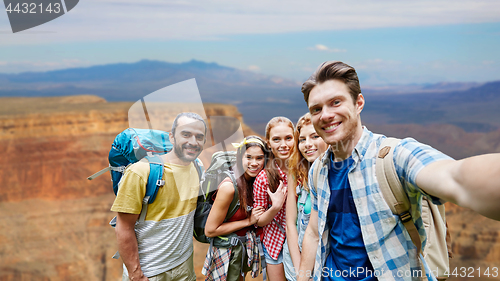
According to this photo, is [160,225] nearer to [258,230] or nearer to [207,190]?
[207,190]

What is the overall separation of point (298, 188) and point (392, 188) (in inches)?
40.3

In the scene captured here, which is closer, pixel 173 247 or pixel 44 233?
pixel 173 247

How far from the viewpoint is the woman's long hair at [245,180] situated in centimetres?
249

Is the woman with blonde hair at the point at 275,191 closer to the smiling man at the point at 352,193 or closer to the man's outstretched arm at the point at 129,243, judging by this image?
the smiling man at the point at 352,193

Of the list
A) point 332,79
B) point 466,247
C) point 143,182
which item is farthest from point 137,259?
point 466,247

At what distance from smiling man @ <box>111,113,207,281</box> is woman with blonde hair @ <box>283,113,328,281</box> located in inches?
29.7

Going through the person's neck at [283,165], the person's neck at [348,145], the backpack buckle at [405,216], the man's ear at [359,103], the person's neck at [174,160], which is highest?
the man's ear at [359,103]

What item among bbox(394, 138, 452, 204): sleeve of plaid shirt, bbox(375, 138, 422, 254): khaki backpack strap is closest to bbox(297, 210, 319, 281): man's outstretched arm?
bbox(375, 138, 422, 254): khaki backpack strap

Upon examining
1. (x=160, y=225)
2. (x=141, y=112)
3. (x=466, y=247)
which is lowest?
(x=466, y=247)

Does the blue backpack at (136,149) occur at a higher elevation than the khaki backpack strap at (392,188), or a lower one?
higher

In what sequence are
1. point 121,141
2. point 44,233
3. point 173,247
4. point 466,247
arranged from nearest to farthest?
point 173,247, point 121,141, point 466,247, point 44,233

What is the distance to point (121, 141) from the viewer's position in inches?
99.7

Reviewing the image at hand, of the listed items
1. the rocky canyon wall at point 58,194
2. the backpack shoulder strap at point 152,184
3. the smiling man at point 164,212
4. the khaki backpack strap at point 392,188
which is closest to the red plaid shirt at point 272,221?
the smiling man at point 164,212

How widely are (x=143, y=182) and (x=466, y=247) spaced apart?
625 inches
